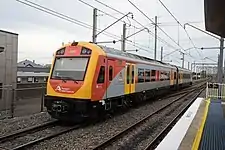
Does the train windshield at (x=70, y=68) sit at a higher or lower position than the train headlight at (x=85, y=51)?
lower

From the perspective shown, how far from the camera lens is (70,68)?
1137cm

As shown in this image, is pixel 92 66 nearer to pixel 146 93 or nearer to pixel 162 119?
pixel 162 119

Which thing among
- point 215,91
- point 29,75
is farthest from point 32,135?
point 29,75

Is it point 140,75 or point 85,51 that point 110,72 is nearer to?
point 85,51

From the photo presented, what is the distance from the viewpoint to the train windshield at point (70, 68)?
1112cm

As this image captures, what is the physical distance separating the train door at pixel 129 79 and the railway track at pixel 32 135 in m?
4.14

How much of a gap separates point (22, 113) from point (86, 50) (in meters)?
4.73

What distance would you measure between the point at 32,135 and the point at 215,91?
13817 millimetres

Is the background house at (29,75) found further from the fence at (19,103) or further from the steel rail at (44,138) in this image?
the steel rail at (44,138)

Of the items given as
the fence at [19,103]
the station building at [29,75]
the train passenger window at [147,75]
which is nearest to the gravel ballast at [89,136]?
the fence at [19,103]

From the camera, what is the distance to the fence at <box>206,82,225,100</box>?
18.7 metres

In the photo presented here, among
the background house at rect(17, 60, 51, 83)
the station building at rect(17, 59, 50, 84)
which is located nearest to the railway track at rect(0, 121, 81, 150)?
the station building at rect(17, 59, 50, 84)

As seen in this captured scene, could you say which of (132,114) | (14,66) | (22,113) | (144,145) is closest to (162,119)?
(132,114)

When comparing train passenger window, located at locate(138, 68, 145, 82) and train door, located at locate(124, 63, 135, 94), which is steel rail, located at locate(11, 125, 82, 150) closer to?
train door, located at locate(124, 63, 135, 94)
